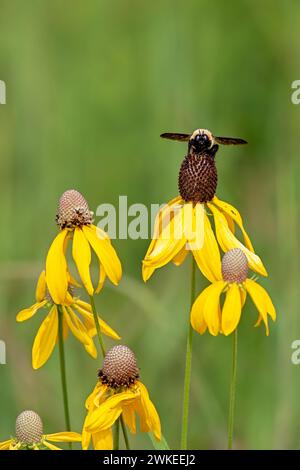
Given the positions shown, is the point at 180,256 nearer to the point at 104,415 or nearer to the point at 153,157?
the point at 104,415

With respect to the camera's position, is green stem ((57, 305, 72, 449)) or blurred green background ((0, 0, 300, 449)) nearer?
green stem ((57, 305, 72, 449))

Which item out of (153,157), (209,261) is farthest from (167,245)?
(153,157)

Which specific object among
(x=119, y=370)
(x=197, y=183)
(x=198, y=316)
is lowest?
(x=119, y=370)

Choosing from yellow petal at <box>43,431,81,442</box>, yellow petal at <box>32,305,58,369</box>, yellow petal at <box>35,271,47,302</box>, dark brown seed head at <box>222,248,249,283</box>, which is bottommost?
yellow petal at <box>43,431,81,442</box>

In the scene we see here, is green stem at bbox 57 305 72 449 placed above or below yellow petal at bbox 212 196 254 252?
below

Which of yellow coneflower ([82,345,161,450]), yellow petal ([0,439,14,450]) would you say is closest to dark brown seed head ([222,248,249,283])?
yellow coneflower ([82,345,161,450])

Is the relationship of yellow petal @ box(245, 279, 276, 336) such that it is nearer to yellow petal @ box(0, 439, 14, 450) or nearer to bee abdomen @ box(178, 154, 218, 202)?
bee abdomen @ box(178, 154, 218, 202)

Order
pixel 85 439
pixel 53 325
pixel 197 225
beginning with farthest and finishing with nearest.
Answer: pixel 53 325 < pixel 197 225 < pixel 85 439

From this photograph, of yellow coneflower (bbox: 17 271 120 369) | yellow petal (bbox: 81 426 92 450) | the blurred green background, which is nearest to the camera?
yellow petal (bbox: 81 426 92 450)
